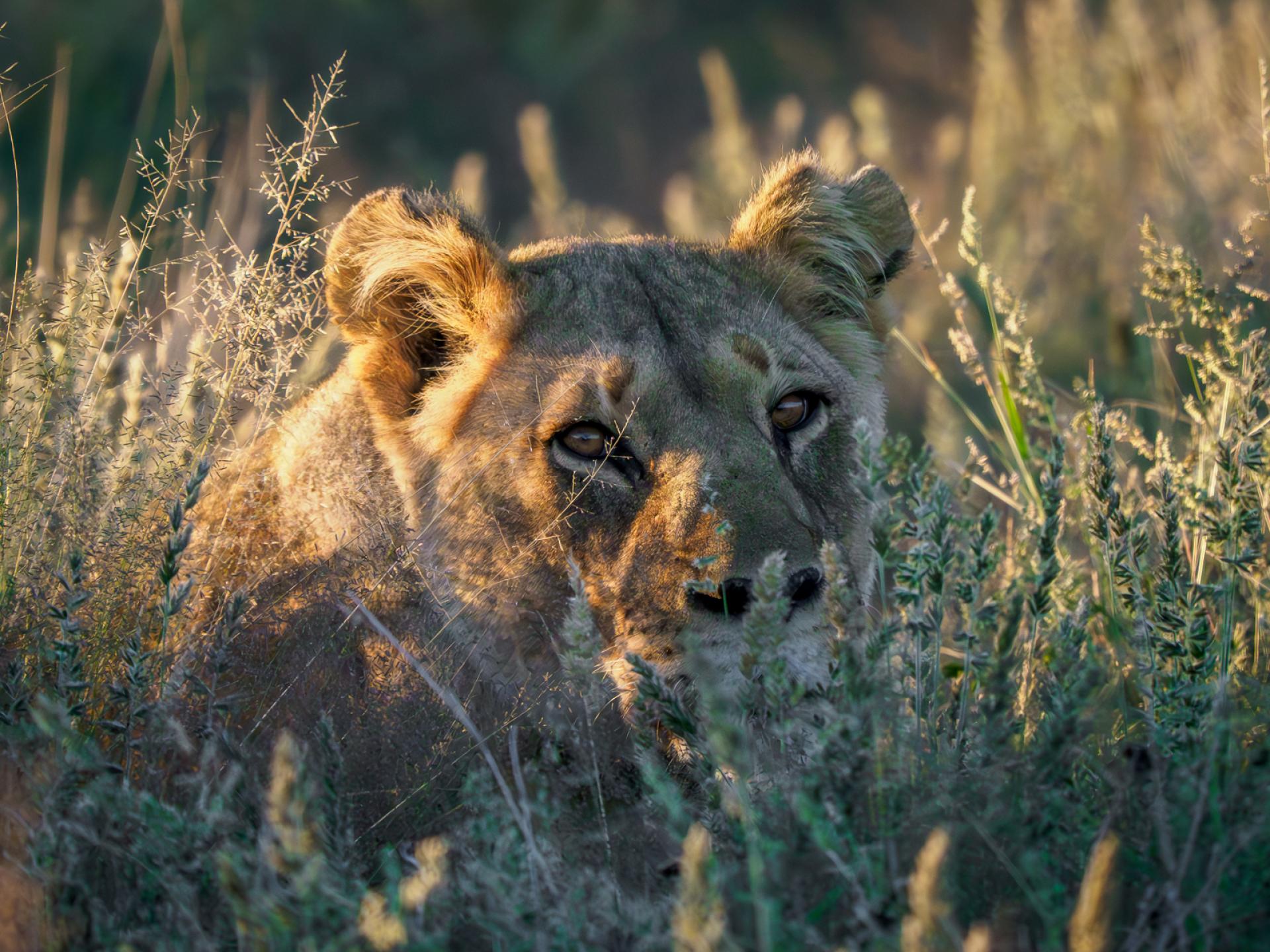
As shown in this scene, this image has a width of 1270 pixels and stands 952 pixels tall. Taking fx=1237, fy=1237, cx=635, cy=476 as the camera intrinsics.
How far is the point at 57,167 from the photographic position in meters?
6.52

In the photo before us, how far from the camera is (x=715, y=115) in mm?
11672

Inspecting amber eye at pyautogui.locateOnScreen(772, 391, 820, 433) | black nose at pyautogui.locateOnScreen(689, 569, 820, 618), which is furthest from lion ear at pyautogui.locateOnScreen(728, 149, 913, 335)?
black nose at pyautogui.locateOnScreen(689, 569, 820, 618)

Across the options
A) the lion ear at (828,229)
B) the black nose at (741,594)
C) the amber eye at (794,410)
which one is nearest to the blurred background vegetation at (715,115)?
the lion ear at (828,229)

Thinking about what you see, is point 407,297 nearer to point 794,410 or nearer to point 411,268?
point 411,268

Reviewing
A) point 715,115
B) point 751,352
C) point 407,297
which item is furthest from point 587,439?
point 715,115

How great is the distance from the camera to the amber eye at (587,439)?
3.82 meters

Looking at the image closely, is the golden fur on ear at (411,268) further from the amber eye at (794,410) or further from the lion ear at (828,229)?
the lion ear at (828,229)

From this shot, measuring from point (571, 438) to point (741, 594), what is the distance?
2.98 ft

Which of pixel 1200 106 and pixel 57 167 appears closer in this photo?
pixel 57 167

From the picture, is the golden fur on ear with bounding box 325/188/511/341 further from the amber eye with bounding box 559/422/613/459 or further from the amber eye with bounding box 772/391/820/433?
the amber eye with bounding box 772/391/820/433

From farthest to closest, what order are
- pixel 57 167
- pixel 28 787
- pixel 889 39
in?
pixel 889 39 < pixel 57 167 < pixel 28 787

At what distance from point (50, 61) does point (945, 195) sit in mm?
10237

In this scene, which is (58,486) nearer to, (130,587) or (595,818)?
(130,587)

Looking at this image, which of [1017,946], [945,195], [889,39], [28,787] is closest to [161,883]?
[28,787]
